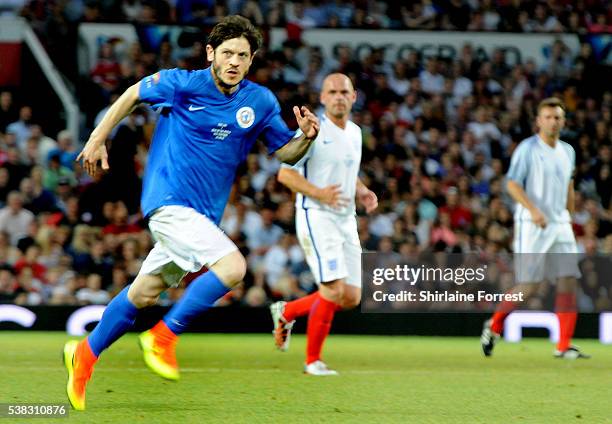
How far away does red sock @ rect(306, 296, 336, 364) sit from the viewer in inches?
334

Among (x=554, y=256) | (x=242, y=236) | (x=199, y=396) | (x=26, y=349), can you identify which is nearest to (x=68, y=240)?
(x=242, y=236)

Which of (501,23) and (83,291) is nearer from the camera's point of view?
(83,291)

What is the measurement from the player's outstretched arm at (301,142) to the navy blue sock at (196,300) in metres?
0.86

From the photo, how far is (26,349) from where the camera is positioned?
10.3m

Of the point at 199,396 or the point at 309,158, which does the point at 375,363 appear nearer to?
the point at 309,158

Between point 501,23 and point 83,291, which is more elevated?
point 501,23

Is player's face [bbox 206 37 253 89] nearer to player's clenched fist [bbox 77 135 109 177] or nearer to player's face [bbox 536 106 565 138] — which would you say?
player's clenched fist [bbox 77 135 109 177]

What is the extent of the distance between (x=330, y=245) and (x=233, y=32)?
2574mm

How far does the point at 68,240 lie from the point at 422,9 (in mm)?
7591

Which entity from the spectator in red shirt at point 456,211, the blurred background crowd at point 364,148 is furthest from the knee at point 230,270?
the spectator in red shirt at point 456,211

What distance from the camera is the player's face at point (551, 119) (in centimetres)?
993

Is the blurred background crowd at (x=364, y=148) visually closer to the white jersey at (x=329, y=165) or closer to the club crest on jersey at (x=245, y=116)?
the white jersey at (x=329, y=165)

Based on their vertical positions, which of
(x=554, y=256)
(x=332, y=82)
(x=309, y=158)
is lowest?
(x=554, y=256)

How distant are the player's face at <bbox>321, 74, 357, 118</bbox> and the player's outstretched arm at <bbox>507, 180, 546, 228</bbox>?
6.70 feet
